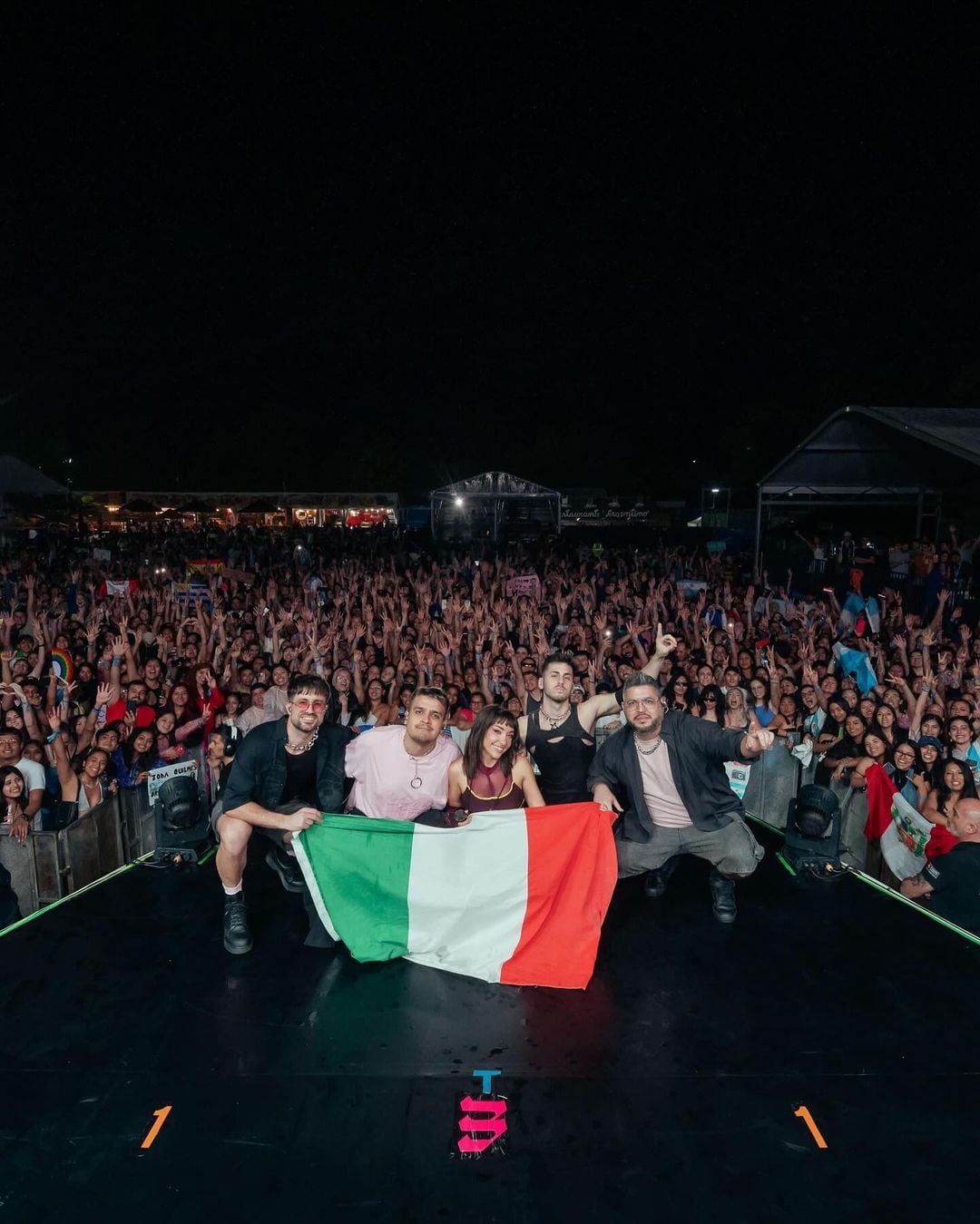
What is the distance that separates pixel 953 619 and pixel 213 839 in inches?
348

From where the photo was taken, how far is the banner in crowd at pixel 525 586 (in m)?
11.8

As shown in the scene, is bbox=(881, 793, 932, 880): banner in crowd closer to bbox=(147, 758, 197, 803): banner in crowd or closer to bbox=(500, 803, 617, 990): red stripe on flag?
bbox=(500, 803, 617, 990): red stripe on flag

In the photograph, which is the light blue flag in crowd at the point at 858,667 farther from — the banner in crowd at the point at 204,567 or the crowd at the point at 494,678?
the banner in crowd at the point at 204,567

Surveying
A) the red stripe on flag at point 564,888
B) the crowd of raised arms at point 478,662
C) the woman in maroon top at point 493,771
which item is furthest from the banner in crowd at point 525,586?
the red stripe on flag at point 564,888

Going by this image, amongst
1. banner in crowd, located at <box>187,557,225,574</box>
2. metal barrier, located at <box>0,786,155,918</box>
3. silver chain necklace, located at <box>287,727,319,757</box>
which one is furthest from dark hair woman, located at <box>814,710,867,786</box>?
banner in crowd, located at <box>187,557,225,574</box>

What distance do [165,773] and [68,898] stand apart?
1.06m

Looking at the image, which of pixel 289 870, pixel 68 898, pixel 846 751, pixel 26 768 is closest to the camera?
pixel 68 898

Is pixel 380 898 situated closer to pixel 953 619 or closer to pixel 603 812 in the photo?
pixel 603 812

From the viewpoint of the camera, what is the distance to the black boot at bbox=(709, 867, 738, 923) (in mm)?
4152

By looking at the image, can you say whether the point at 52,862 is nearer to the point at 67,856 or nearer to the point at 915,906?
the point at 67,856

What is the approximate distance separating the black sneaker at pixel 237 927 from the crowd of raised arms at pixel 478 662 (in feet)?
5.18

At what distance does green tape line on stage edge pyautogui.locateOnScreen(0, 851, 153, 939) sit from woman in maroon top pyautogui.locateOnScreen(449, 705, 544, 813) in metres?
2.25

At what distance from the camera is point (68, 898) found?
170 inches

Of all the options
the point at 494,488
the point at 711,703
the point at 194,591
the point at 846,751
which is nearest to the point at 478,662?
the point at 711,703
